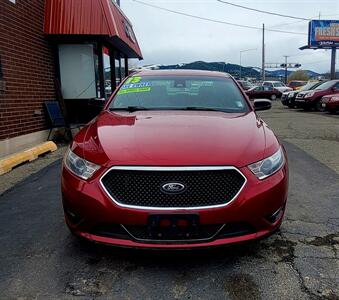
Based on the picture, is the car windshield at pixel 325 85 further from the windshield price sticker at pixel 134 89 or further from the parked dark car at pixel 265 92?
the windshield price sticker at pixel 134 89

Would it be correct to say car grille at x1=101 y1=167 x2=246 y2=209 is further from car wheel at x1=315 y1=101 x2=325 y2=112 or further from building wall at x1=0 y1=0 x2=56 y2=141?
car wheel at x1=315 y1=101 x2=325 y2=112

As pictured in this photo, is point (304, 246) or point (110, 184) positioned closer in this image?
point (110, 184)

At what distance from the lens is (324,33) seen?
4569cm

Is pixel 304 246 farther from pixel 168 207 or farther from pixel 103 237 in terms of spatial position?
pixel 103 237

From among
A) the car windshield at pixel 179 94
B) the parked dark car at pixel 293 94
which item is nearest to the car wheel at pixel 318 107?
the parked dark car at pixel 293 94

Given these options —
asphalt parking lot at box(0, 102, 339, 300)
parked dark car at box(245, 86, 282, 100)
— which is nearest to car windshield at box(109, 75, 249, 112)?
asphalt parking lot at box(0, 102, 339, 300)

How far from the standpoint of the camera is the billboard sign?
45.5m

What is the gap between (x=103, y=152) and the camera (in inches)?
132

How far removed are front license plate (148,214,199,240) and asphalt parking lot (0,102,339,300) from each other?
15 cm

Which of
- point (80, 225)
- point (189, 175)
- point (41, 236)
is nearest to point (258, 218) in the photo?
point (189, 175)

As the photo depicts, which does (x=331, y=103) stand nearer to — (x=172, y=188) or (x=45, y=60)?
(x=45, y=60)

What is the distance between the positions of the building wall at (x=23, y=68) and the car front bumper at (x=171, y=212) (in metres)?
5.31

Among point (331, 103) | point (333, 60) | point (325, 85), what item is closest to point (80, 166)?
point (331, 103)

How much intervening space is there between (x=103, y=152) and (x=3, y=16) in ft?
19.8
